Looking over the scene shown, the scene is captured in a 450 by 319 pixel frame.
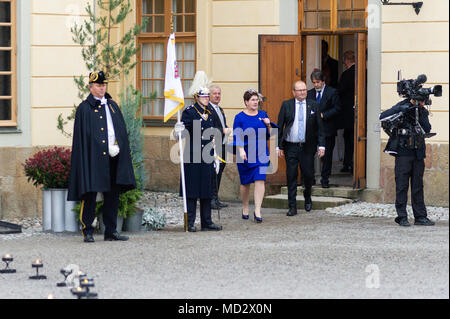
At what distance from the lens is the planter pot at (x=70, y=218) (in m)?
12.1

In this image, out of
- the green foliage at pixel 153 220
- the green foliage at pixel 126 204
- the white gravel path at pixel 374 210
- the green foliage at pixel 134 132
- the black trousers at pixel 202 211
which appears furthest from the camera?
the white gravel path at pixel 374 210

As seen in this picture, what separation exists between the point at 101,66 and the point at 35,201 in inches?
77.8

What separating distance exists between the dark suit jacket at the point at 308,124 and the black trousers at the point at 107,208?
304 cm

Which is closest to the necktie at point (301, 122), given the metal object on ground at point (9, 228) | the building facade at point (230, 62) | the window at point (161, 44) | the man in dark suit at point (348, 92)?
the building facade at point (230, 62)

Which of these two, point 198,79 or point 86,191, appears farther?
point 198,79

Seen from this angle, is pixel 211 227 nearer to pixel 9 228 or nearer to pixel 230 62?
pixel 9 228

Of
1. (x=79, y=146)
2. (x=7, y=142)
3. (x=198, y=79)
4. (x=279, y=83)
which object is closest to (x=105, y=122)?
(x=79, y=146)

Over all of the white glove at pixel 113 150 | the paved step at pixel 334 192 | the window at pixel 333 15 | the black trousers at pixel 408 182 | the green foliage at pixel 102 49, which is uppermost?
the window at pixel 333 15

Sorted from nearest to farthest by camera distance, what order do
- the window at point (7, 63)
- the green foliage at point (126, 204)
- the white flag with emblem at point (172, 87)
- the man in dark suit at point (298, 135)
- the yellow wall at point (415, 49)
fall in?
the green foliage at point (126, 204)
the white flag with emblem at point (172, 87)
the window at point (7, 63)
the man in dark suit at point (298, 135)
the yellow wall at point (415, 49)

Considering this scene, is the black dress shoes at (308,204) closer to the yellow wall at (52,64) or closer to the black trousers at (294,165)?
the black trousers at (294,165)

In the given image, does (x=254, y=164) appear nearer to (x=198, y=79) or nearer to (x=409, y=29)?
(x=198, y=79)

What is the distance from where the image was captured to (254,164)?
42.8ft

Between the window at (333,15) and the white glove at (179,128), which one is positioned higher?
the window at (333,15)

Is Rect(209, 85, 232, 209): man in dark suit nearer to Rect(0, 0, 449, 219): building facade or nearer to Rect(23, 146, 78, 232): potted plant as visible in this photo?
Rect(0, 0, 449, 219): building facade
